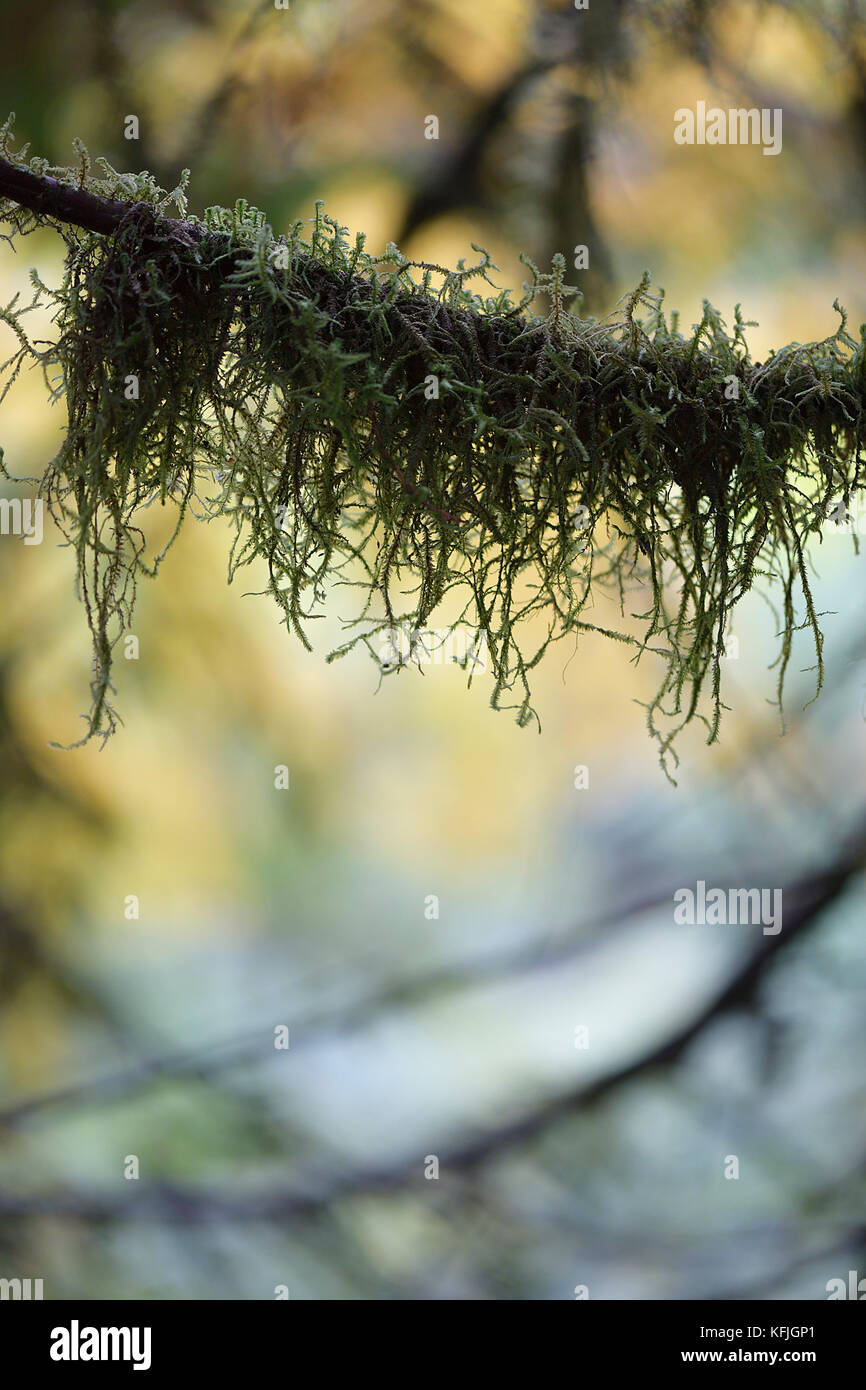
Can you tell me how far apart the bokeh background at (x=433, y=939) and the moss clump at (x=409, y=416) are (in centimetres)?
83

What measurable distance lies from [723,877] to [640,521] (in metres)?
1.09

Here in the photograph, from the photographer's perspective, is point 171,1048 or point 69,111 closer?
Answer: point 69,111

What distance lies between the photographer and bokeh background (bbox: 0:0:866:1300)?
1.53 m

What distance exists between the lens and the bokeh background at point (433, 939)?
5.03ft

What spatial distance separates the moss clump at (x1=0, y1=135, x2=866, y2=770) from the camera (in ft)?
1.83

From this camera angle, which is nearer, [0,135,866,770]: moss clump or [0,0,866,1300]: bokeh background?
[0,135,866,770]: moss clump

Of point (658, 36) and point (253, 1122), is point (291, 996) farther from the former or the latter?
point (658, 36)

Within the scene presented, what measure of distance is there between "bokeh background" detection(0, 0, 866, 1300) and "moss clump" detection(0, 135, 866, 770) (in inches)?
32.7

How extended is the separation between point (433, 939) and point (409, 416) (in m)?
1.21

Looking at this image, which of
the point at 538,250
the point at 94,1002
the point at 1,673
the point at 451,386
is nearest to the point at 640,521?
the point at 451,386

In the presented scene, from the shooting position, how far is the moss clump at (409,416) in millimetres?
559

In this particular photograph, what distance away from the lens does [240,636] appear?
5.24 ft

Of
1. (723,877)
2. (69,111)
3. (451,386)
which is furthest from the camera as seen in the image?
(723,877)

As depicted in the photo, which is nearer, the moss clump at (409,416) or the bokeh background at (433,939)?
the moss clump at (409,416)
